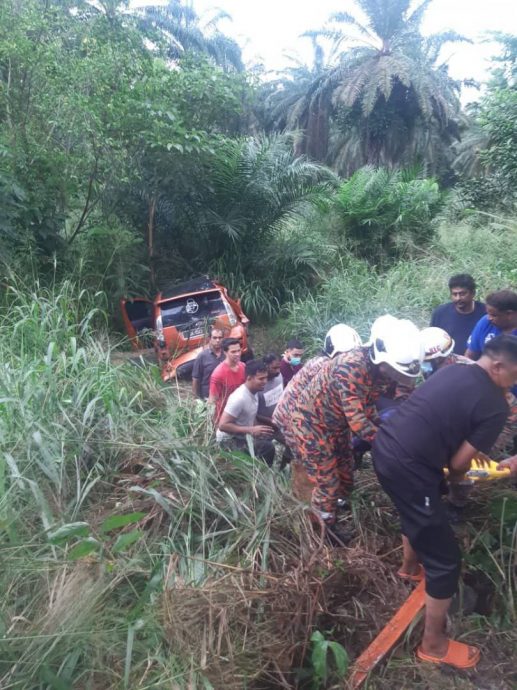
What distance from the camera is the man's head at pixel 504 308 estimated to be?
369 cm

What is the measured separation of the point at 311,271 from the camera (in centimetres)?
1128

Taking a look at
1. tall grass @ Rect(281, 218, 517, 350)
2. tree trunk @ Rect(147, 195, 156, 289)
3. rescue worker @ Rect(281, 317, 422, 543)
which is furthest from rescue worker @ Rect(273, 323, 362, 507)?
tree trunk @ Rect(147, 195, 156, 289)

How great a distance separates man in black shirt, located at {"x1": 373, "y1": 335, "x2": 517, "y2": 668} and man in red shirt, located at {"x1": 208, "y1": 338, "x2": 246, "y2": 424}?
209 cm

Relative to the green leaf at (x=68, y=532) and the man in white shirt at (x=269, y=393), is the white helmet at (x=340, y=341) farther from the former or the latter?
the green leaf at (x=68, y=532)

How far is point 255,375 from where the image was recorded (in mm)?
4160

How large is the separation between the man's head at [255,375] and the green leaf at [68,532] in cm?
169

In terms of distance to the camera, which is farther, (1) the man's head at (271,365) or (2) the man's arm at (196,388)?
(2) the man's arm at (196,388)

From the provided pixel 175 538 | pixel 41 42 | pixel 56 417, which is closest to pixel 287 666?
pixel 175 538

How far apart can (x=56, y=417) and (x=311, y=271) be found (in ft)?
26.2

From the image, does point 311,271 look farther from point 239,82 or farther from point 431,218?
point 239,82

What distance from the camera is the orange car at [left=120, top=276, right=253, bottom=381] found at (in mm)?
7385

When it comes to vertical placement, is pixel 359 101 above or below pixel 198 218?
above

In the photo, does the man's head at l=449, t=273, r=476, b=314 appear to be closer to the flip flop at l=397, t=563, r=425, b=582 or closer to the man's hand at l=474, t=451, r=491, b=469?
the man's hand at l=474, t=451, r=491, b=469

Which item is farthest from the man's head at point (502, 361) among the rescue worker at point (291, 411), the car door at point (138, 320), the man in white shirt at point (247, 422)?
the car door at point (138, 320)
